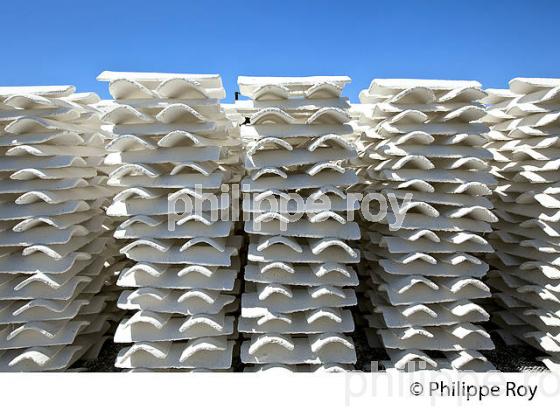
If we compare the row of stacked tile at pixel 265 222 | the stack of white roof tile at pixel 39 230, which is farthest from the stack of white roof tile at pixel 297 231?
the stack of white roof tile at pixel 39 230

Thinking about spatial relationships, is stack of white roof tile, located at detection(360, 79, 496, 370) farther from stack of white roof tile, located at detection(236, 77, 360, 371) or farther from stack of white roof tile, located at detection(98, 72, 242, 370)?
stack of white roof tile, located at detection(98, 72, 242, 370)

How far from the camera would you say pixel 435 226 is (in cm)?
247

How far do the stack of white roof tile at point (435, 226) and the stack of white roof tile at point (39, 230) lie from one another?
2.09 m

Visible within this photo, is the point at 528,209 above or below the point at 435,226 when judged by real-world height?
above

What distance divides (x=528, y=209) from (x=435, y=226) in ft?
2.87

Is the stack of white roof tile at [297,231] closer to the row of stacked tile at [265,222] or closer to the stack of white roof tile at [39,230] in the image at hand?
the row of stacked tile at [265,222]

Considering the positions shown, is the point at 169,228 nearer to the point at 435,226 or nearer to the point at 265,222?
the point at 265,222

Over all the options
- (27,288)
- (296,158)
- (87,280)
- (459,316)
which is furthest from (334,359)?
(27,288)

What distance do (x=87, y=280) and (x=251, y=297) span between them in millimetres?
1161

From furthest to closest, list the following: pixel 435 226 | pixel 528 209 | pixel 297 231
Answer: pixel 528 209 → pixel 435 226 → pixel 297 231

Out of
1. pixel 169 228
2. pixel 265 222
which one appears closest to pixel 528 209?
pixel 265 222

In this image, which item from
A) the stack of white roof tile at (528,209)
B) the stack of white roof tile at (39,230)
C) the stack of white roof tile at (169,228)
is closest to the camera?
the stack of white roof tile at (169,228)

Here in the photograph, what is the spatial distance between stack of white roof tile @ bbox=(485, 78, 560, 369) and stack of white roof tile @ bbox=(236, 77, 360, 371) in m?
1.35

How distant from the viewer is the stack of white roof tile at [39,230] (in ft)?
7.93
